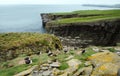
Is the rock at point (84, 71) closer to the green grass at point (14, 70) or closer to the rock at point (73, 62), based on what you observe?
the rock at point (73, 62)

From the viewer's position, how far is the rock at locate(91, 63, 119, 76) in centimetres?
1308

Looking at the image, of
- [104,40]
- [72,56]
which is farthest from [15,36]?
[104,40]

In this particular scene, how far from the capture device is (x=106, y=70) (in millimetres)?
13273

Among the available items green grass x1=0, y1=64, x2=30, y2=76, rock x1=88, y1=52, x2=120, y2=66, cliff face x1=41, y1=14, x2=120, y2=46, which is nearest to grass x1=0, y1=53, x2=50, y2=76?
green grass x1=0, y1=64, x2=30, y2=76

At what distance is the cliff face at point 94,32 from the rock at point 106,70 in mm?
39254

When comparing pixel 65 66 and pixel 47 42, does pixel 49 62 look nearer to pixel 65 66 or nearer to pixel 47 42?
pixel 65 66

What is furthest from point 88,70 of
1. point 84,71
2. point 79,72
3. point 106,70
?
point 106,70

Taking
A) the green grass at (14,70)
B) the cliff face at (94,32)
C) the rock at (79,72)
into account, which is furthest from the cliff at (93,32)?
the rock at (79,72)

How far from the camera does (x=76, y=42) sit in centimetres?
5431

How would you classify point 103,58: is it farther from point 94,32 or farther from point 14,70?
point 94,32

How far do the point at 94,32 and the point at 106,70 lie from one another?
1864 inches

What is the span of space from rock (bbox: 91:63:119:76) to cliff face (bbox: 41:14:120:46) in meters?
39.3

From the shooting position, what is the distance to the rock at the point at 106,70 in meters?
13.1

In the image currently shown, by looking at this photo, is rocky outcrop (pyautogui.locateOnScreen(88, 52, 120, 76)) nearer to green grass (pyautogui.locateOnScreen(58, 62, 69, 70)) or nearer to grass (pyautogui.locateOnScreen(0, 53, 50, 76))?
green grass (pyautogui.locateOnScreen(58, 62, 69, 70))
